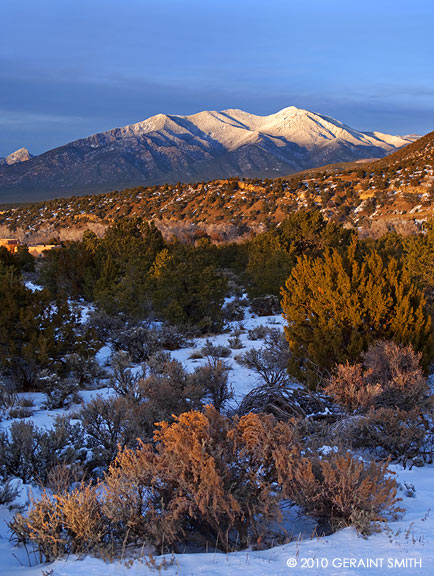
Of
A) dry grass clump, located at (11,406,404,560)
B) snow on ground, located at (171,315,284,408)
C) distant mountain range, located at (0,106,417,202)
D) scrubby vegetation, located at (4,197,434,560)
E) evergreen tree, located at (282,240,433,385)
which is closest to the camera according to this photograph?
dry grass clump, located at (11,406,404,560)

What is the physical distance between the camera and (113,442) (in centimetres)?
487

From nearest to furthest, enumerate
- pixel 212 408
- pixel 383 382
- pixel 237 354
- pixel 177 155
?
pixel 212 408 → pixel 383 382 → pixel 237 354 → pixel 177 155

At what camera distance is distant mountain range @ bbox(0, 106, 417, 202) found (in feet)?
436

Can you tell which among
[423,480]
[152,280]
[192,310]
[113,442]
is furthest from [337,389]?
[152,280]

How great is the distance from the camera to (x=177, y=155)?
6196 inches

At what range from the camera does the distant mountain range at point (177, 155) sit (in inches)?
5231

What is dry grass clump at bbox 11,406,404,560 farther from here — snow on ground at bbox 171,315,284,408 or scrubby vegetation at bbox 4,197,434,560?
snow on ground at bbox 171,315,284,408

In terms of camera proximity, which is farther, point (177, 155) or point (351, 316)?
point (177, 155)

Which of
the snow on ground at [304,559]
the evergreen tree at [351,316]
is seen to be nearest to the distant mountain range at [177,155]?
the evergreen tree at [351,316]

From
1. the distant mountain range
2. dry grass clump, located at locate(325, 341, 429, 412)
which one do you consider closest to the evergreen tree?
dry grass clump, located at locate(325, 341, 429, 412)

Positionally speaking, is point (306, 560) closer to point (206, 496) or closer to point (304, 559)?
point (304, 559)

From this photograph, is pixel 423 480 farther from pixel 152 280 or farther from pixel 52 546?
pixel 152 280

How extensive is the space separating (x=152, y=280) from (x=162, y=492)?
910 cm

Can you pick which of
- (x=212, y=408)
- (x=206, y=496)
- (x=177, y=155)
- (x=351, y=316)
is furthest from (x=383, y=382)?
(x=177, y=155)
